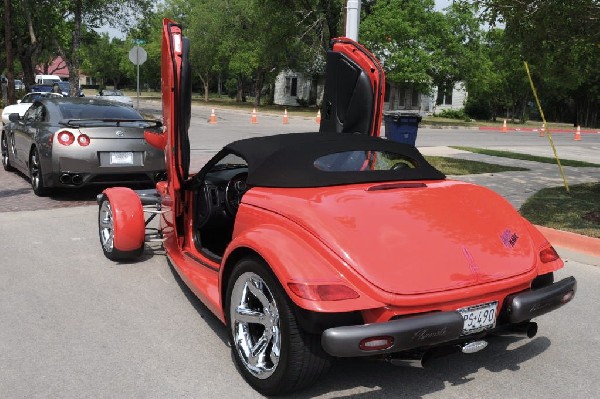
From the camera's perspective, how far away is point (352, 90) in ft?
21.1

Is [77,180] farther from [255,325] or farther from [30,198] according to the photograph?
[255,325]

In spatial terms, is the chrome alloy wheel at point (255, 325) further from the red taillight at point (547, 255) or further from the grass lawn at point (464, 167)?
the grass lawn at point (464, 167)

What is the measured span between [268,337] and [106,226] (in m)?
3.11

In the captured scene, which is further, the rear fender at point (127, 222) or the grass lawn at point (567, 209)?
the grass lawn at point (567, 209)

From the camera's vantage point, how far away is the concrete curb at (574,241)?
20.7ft

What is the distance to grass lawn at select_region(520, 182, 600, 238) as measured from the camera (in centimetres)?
→ 724

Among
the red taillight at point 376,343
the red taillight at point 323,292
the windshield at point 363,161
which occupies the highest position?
the windshield at point 363,161

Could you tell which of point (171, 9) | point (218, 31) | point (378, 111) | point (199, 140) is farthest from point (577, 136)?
point (171, 9)

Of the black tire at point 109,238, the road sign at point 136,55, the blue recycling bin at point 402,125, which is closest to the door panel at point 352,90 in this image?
the black tire at point 109,238

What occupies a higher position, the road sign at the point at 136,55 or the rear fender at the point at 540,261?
the road sign at the point at 136,55

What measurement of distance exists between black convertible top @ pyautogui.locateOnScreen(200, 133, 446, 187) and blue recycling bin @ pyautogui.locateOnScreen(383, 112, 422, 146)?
32.7 feet

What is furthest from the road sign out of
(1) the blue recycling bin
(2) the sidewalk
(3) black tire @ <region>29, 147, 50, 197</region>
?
(3) black tire @ <region>29, 147, 50, 197</region>

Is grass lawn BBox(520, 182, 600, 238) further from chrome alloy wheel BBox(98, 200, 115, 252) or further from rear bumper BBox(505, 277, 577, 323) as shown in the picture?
chrome alloy wheel BBox(98, 200, 115, 252)

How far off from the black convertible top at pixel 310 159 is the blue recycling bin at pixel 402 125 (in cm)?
997
